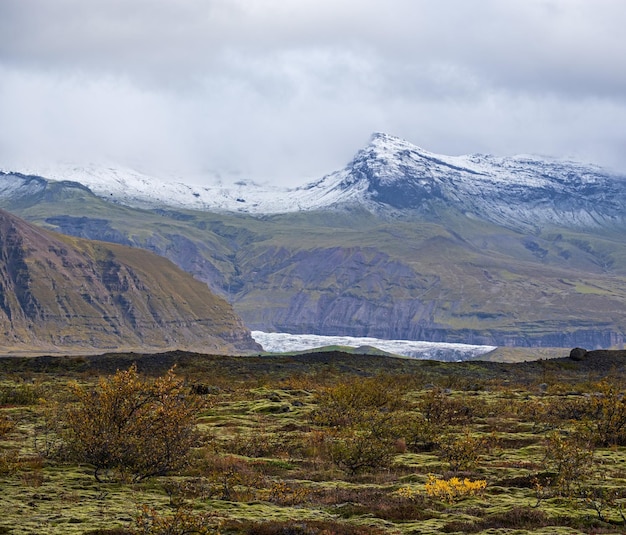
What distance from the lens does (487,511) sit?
64.8ft

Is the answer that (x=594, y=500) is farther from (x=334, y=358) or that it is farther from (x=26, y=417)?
(x=334, y=358)

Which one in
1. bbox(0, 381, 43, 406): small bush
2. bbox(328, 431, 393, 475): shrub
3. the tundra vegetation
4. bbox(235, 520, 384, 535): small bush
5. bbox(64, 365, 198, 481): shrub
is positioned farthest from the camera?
bbox(0, 381, 43, 406): small bush

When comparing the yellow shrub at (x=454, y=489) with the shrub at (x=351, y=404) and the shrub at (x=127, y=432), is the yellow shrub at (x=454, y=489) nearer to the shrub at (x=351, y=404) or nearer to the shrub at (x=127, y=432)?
the shrub at (x=127, y=432)

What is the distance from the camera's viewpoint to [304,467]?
86.3 feet

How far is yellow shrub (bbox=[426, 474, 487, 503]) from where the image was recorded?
21.2 meters

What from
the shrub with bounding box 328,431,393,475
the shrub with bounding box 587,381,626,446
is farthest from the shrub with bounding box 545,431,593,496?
the shrub with bounding box 587,381,626,446

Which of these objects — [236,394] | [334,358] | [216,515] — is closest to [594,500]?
[216,515]

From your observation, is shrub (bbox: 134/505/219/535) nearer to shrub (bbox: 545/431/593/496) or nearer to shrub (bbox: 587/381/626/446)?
shrub (bbox: 545/431/593/496)

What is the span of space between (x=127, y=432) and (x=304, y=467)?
18.2 feet

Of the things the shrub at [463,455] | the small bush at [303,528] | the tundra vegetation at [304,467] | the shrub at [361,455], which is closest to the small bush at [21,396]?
the tundra vegetation at [304,467]

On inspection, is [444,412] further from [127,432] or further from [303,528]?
[303,528]

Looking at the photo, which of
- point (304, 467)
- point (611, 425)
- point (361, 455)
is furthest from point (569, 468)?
point (611, 425)

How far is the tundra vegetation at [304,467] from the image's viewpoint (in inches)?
727

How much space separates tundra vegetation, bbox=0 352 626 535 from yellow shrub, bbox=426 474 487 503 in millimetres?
34
